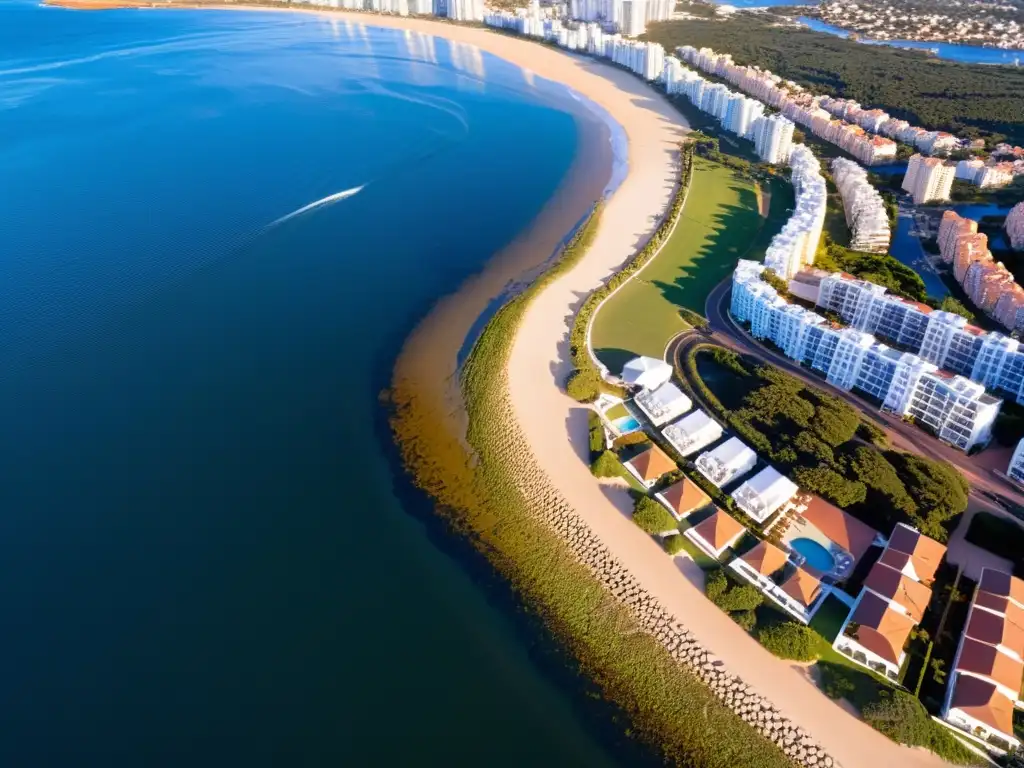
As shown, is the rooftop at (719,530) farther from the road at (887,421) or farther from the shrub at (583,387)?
the road at (887,421)

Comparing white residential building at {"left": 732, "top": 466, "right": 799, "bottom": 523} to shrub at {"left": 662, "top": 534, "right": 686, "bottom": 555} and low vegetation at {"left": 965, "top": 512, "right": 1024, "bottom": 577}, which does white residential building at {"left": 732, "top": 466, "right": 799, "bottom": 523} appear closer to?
shrub at {"left": 662, "top": 534, "right": 686, "bottom": 555}

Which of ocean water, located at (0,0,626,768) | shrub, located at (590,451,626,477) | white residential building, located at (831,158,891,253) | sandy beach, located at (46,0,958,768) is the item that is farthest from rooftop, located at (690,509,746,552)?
white residential building, located at (831,158,891,253)

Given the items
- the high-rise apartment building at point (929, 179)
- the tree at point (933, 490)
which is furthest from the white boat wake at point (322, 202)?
the high-rise apartment building at point (929, 179)

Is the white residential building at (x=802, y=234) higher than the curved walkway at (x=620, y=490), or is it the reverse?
the white residential building at (x=802, y=234)

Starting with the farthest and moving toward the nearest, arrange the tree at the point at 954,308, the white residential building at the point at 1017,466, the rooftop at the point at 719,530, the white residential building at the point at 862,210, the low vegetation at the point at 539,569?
the white residential building at the point at 862,210 → the tree at the point at 954,308 → the white residential building at the point at 1017,466 → the rooftop at the point at 719,530 → the low vegetation at the point at 539,569

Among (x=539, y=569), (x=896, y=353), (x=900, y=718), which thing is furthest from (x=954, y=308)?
(x=539, y=569)

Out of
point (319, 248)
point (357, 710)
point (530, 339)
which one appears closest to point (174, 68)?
point (319, 248)
